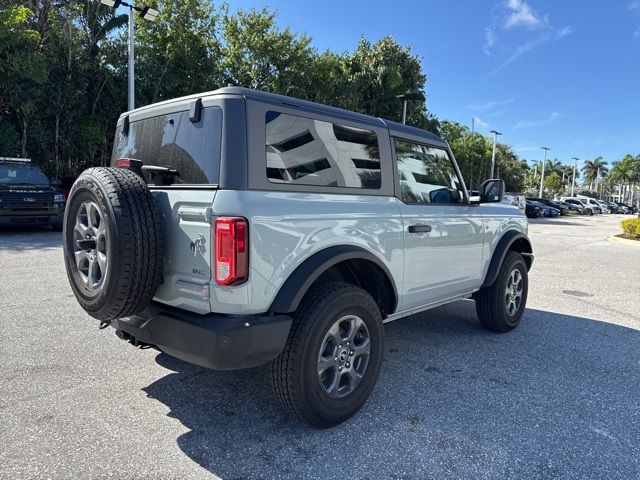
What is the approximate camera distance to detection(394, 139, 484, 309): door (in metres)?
3.54

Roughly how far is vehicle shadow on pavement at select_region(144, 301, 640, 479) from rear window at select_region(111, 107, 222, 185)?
1.52 meters

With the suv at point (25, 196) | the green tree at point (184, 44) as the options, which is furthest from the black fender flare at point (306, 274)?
the green tree at point (184, 44)

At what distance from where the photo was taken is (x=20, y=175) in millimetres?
11914

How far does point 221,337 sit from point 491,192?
3.04 meters

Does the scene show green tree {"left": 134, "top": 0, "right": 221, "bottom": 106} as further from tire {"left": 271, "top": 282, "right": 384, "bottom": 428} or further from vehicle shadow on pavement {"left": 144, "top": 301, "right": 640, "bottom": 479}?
tire {"left": 271, "top": 282, "right": 384, "bottom": 428}

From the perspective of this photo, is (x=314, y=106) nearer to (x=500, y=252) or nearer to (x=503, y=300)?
(x=500, y=252)

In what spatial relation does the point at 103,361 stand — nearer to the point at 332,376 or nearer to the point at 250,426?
the point at 250,426

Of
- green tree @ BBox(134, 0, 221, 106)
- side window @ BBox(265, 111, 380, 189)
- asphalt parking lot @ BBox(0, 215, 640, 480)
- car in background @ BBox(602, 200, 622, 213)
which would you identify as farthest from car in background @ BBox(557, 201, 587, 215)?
side window @ BBox(265, 111, 380, 189)

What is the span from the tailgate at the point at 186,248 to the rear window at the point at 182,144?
5.2 inches

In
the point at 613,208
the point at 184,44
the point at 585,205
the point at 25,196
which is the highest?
the point at 184,44

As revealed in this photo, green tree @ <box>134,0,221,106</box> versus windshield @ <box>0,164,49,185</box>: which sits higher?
green tree @ <box>134,0,221,106</box>

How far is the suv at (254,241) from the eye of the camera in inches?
97.7

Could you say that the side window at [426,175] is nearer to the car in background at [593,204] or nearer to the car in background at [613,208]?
the car in background at [593,204]

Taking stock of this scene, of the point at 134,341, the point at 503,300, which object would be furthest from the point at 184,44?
the point at 134,341
